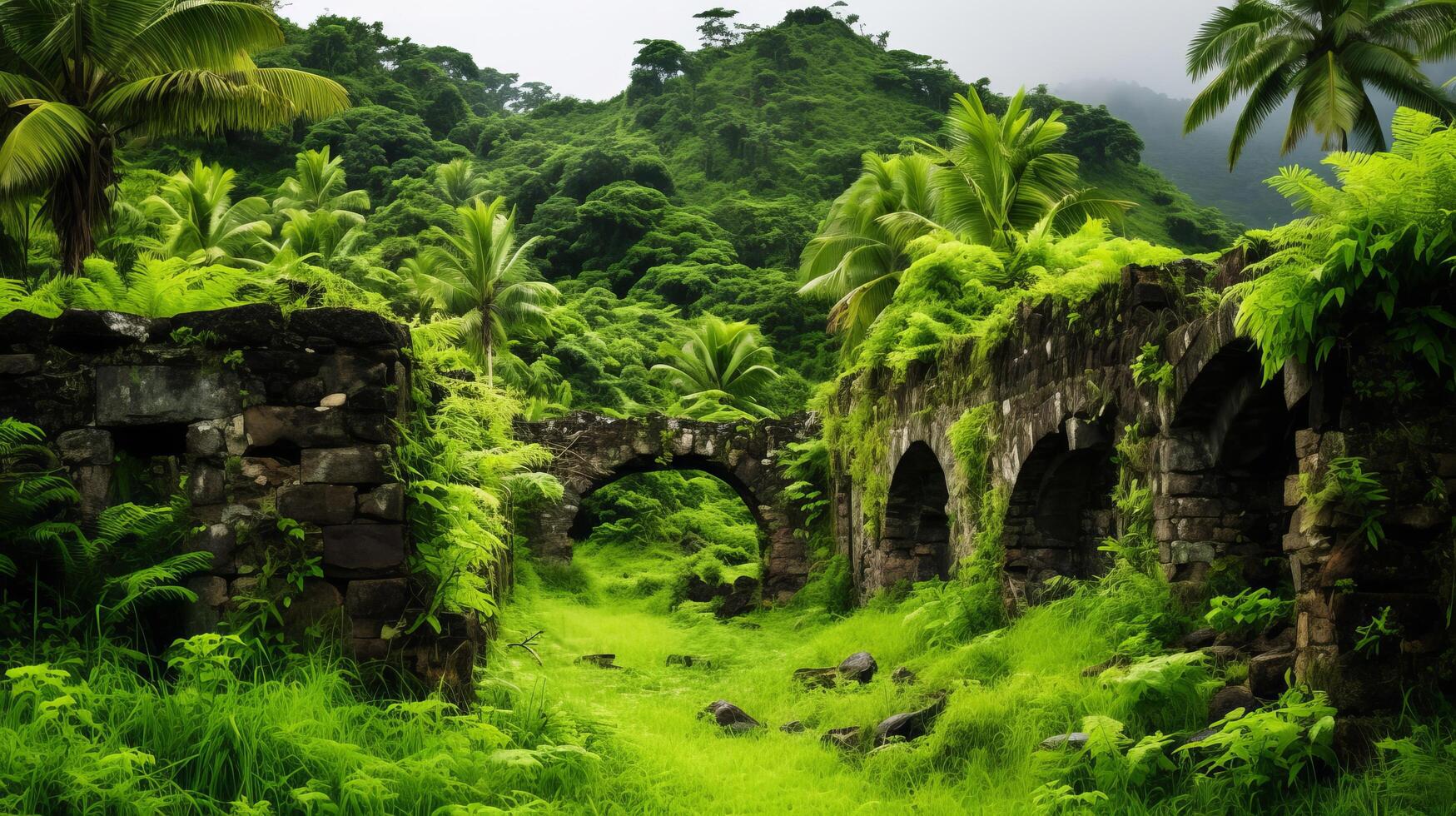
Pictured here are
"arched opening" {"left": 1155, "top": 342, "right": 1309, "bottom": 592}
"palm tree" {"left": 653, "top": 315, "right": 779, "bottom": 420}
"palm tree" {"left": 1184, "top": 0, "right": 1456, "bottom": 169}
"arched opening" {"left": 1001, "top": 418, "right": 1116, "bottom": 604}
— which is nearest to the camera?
"arched opening" {"left": 1155, "top": 342, "right": 1309, "bottom": 592}

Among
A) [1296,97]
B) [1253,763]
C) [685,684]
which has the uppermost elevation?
[1296,97]

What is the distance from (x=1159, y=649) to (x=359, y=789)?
480 cm

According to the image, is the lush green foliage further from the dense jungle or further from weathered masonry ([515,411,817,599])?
weathered masonry ([515,411,817,599])

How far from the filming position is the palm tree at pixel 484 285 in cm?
2673

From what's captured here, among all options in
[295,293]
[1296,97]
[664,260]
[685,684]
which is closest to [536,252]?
[664,260]

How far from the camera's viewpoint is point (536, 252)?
123 feet

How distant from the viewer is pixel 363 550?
17.8ft

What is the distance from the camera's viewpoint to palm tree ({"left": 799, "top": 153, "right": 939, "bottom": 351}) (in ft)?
72.7

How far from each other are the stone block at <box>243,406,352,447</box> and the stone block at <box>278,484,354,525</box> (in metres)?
0.22

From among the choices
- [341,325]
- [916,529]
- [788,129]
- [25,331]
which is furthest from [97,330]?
[788,129]

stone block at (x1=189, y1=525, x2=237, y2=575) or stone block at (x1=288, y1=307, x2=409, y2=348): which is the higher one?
stone block at (x1=288, y1=307, x2=409, y2=348)

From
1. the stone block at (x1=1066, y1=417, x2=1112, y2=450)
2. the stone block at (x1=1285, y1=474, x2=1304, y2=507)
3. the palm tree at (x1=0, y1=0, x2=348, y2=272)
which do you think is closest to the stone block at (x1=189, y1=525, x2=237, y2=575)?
the stone block at (x1=1285, y1=474, x2=1304, y2=507)

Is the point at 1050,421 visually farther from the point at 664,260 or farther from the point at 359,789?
the point at 664,260

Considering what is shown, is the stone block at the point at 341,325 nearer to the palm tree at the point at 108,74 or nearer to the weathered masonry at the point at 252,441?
the weathered masonry at the point at 252,441
